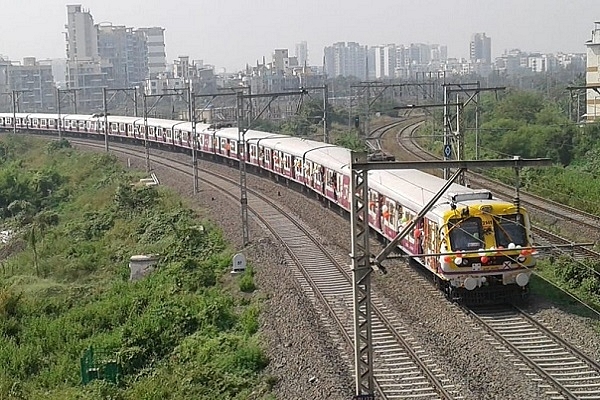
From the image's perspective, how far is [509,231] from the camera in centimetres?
1780

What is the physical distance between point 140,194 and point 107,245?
5.74 metres

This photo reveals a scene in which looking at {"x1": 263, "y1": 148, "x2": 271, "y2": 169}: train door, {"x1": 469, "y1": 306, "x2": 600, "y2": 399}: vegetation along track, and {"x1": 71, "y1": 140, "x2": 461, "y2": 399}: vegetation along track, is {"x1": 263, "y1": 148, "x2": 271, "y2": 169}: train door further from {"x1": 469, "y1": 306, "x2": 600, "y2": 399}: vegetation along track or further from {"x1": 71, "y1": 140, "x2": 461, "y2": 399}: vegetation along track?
{"x1": 469, "y1": 306, "x2": 600, "y2": 399}: vegetation along track

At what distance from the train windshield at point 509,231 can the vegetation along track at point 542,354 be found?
1.42 m

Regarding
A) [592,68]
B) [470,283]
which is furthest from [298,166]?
[592,68]

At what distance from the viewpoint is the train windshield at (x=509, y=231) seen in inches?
698

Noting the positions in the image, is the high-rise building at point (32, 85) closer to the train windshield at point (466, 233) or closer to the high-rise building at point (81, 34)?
the high-rise building at point (81, 34)

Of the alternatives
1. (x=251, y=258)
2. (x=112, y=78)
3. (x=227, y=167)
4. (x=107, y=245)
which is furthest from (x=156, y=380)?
(x=112, y=78)

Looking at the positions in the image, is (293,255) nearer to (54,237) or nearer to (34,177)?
(54,237)

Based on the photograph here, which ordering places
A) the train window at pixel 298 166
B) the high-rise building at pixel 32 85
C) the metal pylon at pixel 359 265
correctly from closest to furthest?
the metal pylon at pixel 359 265 → the train window at pixel 298 166 → the high-rise building at pixel 32 85

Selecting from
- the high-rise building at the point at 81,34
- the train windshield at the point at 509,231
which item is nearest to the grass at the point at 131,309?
the train windshield at the point at 509,231

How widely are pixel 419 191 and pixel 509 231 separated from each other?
12.5 ft

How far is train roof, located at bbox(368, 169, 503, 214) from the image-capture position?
18562 mm

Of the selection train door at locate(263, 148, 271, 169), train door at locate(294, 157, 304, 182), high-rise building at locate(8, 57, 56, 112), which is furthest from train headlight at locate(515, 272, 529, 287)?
high-rise building at locate(8, 57, 56, 112)

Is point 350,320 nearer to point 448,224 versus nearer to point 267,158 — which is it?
point 448,224
